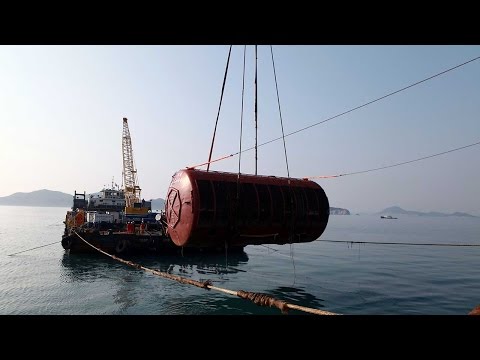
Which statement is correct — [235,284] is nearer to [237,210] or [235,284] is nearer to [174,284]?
[174,284]

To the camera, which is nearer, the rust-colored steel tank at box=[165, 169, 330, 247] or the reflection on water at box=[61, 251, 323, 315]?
the rust-colored steel tank at box=[165, 169, 330, 247]

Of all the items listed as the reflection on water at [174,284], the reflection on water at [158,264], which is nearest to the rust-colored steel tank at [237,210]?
the reflection on water at [174,284]

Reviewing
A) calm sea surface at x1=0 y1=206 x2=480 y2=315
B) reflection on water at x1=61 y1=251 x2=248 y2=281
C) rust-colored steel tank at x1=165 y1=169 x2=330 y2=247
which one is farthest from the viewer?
reflection on water at x1=61 y1=251 x2=248 y2=281

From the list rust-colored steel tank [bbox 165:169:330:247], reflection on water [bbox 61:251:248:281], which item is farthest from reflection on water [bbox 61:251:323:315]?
rust-colored steel tank [bbox 165:169:330:247]

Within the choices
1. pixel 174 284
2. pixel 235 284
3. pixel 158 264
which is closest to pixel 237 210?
pixel 174 284

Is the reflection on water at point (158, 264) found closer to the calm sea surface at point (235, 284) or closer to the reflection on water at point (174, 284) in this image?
the reflection on water at point (174, 284)

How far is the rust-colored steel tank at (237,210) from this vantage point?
1212 cm

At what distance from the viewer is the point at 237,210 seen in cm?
1243

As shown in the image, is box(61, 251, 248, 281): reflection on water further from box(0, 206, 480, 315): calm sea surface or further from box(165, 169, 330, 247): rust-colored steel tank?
box(165, 169, 330, 247): rust-colored steel tank

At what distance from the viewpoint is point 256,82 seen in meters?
12.6

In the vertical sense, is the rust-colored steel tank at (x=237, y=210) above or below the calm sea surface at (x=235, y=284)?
above

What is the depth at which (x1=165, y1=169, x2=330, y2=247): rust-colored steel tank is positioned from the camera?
477 inches
